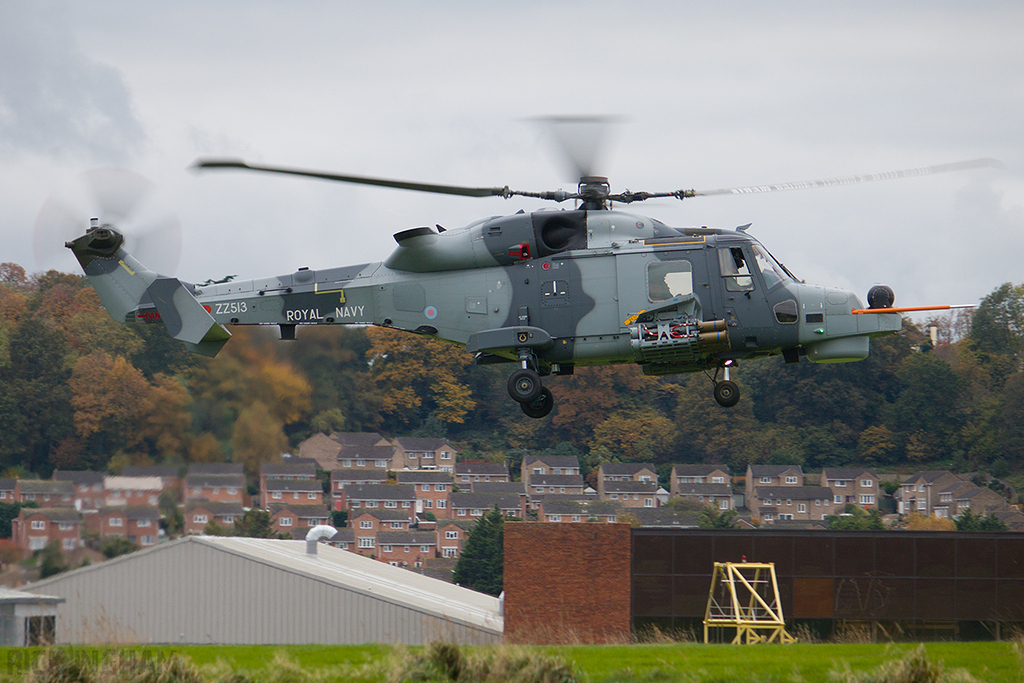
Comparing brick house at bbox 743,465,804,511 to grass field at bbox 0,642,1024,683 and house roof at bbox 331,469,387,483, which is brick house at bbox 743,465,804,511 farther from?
grass field at bbox 0,642,1024,683

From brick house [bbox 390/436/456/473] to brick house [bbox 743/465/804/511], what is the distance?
22732 millimetres

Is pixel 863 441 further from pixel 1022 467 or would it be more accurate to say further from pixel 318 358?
pixel 318 358

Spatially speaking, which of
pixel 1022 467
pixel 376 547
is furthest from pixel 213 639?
pixel 1022 467

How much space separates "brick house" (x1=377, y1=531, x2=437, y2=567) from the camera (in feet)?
233

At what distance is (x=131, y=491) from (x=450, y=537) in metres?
54.2

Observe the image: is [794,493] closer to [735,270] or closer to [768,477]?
[768,477]

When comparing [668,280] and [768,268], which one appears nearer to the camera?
[668,280]

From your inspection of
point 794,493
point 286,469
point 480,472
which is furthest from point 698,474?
point 286,469

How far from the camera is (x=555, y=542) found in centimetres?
4359

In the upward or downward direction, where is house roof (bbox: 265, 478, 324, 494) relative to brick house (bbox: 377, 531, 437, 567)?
upward

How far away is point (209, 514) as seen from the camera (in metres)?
22.2

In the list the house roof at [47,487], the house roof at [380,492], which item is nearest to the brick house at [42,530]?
the house roof at [47,487]

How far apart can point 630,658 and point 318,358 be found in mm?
10082

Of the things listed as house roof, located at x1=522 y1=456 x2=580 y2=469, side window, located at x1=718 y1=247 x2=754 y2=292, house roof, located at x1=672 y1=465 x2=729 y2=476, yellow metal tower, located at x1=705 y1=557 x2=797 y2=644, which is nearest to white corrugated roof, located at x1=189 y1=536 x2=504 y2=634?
yellow metal tower, located at x1=705 y1=557 x2=797 y2=644
